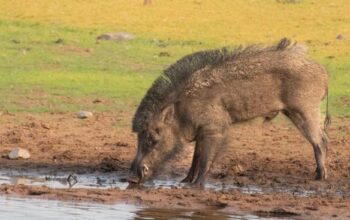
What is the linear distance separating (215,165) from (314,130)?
4.34ft

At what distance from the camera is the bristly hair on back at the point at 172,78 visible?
11570 millimetres

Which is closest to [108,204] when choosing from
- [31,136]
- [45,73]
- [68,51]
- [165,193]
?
[165,193]

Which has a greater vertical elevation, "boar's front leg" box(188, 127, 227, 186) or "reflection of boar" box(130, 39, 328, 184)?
"reflection of boar" box(130, 39, 328, 184)

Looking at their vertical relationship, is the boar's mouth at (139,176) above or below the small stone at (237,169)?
below

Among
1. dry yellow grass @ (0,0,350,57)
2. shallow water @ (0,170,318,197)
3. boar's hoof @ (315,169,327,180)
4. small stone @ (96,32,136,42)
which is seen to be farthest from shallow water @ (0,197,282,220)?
dry yellow grass @ (0,0,350,57)

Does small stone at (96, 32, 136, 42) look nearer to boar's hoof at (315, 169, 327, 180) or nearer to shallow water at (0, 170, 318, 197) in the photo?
shallow water at (0, 170, 318, 197)

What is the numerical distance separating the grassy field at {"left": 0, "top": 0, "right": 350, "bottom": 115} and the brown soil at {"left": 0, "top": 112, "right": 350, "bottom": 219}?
152cm

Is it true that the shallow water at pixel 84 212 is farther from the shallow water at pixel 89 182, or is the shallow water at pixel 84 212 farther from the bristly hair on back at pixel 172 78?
the bristly hair on back at pixel 172 78

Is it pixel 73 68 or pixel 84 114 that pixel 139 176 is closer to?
pixel 84 114

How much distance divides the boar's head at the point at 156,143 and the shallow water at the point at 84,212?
152 cm

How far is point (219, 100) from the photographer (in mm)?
11695

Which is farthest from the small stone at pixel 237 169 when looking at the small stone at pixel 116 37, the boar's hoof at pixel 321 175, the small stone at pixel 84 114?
the small stone at pixel 116 37

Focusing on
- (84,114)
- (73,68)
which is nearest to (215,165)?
(84,114)

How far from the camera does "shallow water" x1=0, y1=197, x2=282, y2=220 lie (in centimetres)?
937
